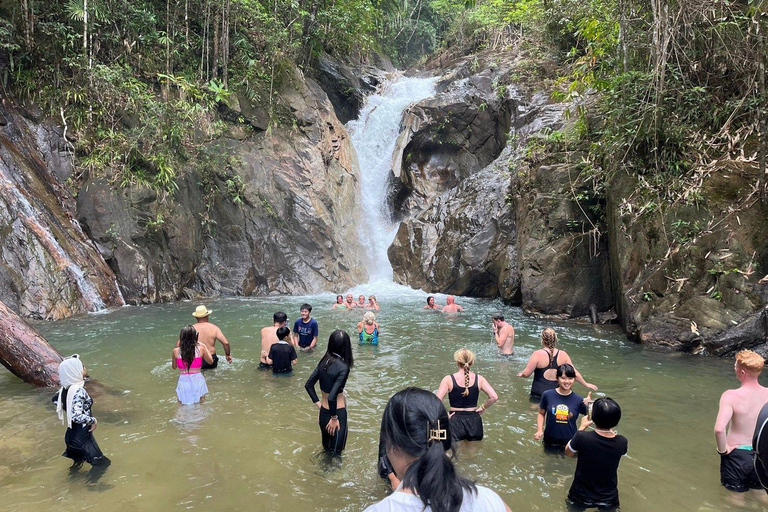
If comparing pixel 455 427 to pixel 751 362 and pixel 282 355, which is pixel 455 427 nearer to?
pixel 751 362

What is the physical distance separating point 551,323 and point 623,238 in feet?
8.92

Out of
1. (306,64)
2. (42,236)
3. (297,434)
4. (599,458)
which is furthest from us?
(306,64)

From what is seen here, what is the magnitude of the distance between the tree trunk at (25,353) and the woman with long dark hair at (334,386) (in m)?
4.48

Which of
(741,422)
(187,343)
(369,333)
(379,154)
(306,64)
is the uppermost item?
(306,64)

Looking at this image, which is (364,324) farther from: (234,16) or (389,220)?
(234,16)

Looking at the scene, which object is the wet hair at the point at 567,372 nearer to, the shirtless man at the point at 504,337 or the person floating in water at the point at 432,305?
the shirtless man at the point at 504,337

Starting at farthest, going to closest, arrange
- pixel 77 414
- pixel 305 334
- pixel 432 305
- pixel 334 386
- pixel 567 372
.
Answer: pixel 432 305, pixel 305 334, pixel 567 372, pixel 334 386, pixel 77 414

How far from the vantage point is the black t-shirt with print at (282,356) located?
808 cm

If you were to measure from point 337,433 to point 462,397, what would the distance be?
133cm

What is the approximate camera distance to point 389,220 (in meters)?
21.8

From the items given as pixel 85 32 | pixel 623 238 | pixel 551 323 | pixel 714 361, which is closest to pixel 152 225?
pixel 85 32

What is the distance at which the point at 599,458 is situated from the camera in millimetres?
4027

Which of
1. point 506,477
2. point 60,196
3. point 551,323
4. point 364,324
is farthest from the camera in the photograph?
point 60,196

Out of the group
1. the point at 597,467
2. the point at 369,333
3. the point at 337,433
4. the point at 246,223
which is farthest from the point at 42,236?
the point at 597,467
